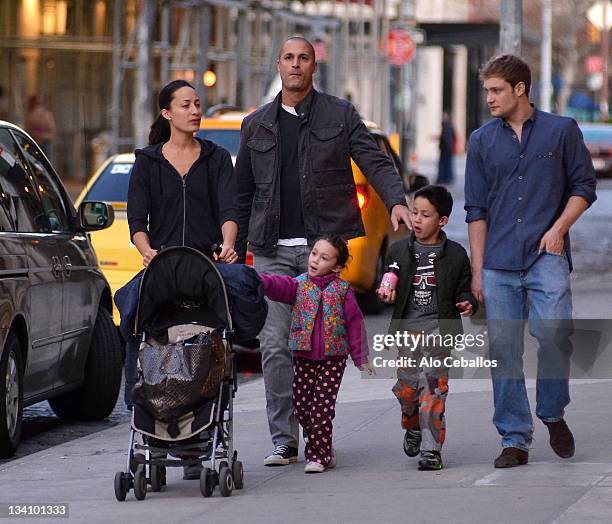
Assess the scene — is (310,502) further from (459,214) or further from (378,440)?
(459,214)

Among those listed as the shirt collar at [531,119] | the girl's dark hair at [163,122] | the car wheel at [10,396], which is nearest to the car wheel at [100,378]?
the car wheel at [10,396]

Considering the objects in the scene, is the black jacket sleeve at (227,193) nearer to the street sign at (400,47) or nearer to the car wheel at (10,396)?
the car wheel at (10,396)

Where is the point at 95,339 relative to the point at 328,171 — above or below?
below

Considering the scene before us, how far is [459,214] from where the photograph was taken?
96.6ft

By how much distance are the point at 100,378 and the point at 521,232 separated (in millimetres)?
3398

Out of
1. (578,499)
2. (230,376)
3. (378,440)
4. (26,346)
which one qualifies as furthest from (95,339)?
(578,499)

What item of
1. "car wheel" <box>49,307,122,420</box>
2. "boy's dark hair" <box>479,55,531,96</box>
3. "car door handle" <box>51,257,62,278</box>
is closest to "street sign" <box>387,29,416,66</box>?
"car wheel" <box>49,307,122,420</box>

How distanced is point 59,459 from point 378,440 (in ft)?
5.22

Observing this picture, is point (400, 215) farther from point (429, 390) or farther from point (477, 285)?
point (429, 390)

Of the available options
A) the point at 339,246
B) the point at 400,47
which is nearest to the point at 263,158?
the point at 339,246

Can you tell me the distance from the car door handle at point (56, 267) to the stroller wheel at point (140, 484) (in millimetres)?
2315

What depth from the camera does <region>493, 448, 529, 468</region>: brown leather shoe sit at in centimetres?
764

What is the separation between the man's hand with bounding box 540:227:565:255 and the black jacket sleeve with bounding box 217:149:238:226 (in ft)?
4.50

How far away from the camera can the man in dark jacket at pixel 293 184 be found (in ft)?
26.1
